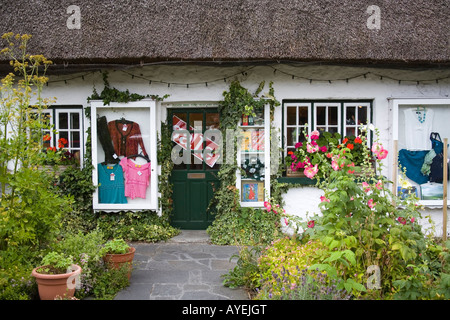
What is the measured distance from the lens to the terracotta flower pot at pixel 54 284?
3.89 meters

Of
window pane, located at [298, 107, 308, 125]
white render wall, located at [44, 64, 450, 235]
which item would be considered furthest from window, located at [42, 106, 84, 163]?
window pane, located at [298, 107, 308, 125]

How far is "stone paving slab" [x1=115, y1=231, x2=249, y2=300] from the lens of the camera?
14.2 ft

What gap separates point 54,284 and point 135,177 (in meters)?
3.00

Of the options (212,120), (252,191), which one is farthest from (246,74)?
(252,191)

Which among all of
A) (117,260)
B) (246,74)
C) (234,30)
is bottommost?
(117,260)

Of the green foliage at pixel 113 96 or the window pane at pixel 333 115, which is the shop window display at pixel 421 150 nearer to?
the window pane at pixel 333 115

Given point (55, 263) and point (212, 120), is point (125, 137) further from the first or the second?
point (55, 263)

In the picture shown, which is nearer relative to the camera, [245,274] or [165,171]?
[245,274]

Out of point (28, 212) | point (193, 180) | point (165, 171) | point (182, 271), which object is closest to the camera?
point (28, 212)

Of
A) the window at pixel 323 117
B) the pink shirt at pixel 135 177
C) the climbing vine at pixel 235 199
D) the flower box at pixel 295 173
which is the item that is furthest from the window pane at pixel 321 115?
the pink shirt at pixel 135 177

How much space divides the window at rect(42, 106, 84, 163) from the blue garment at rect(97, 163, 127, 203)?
0.60 metres

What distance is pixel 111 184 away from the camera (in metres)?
6.77

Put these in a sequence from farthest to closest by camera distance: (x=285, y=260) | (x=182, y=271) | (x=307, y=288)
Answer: (x=182, y=271), (x=285, y=260), (x=307, y=288)

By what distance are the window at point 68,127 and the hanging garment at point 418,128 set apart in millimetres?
5841
